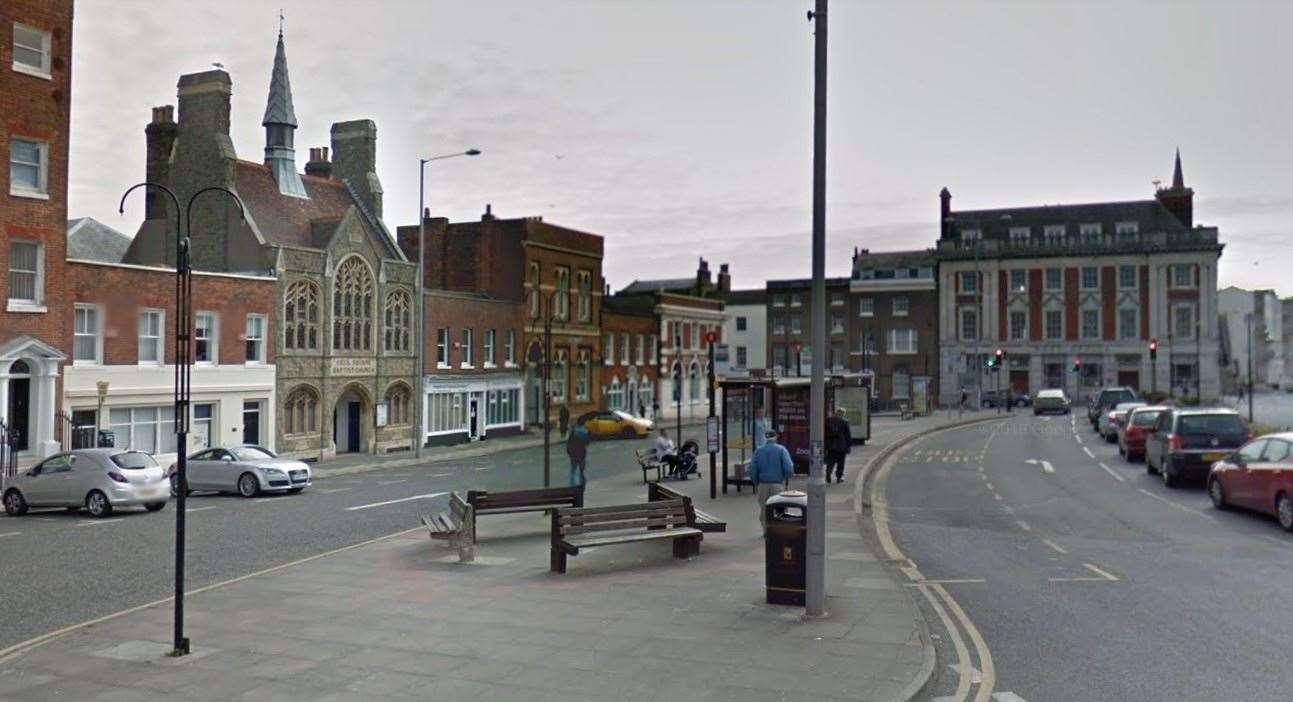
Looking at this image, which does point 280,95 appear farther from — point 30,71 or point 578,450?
point 578,450

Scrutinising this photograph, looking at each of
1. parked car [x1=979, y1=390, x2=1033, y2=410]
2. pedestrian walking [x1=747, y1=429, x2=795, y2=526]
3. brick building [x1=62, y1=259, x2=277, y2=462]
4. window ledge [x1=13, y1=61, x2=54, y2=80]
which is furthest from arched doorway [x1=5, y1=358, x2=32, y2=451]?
parked car [x1=979, y1=390, x2=1033, y2=410]

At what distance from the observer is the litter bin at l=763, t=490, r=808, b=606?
11031mm

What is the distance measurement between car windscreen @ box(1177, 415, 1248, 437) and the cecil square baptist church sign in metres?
29.9

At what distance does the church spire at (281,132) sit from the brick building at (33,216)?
13.5m

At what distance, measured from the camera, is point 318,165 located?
51375mm

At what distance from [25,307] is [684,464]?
19.2m

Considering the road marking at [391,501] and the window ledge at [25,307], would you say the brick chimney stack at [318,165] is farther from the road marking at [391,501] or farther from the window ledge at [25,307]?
the road marking at [391,501]

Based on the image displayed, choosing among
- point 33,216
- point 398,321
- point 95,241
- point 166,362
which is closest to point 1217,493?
point 166,362

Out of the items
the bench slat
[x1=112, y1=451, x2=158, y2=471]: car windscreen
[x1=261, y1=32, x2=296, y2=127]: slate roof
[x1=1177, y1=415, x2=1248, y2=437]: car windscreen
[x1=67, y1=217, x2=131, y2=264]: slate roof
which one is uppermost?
[x1=261, y1=32, x2=296, y2=127]: slate roof

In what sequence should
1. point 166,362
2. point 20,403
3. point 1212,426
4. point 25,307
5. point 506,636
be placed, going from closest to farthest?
1. point 506,636
2. point 1212,426
3. point 25,307
4. point 20,403
5. point 166,362

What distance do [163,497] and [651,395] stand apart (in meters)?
46.2

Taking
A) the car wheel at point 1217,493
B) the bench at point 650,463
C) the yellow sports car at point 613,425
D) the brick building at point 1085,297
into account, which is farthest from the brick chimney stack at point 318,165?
the brick building at point 1085,297

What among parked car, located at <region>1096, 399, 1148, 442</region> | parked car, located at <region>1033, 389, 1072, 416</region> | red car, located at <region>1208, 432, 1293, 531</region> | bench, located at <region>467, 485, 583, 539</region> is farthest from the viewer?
parked car, located at <region>1033, 389, 1072, 416</region>

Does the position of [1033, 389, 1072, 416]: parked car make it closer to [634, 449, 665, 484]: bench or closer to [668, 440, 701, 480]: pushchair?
[634, 449, 665, 484]: bench
